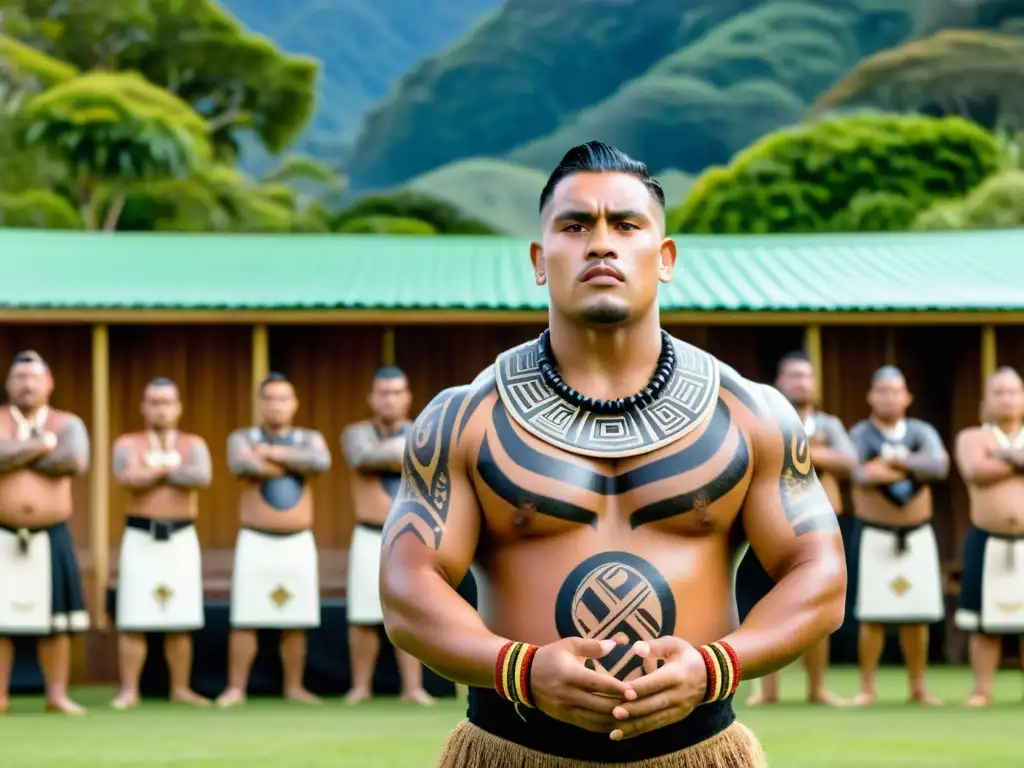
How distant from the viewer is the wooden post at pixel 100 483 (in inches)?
450

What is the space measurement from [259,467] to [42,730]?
1968 mm

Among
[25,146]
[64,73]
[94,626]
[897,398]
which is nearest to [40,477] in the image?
[94,626]

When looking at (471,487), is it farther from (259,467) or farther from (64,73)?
(64,73)

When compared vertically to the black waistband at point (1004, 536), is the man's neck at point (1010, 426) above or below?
above

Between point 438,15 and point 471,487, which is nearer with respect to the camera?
point 471,487

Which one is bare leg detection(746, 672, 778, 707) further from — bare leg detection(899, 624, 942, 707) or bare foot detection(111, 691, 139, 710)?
bare foot detection(111, 691, 139, 710)

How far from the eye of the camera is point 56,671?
980cm

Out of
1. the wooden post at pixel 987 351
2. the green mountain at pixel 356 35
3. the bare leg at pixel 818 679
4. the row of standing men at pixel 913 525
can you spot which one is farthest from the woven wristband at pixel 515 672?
the green mountain at pixel 356 35

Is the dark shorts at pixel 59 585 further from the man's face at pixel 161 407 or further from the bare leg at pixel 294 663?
the bare leg at pixel 294 663

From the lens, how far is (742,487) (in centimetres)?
340

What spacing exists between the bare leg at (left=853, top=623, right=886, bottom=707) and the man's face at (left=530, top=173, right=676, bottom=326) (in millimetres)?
6840

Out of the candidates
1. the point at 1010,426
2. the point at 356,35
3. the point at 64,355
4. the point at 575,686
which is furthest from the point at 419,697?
the point at 356,35

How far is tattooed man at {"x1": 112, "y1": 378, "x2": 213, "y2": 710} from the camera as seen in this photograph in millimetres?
10039

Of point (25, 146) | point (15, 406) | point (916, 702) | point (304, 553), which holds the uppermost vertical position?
point (25, 146)
